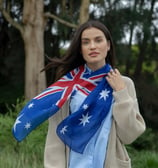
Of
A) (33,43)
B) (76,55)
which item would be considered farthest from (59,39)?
(76,55)

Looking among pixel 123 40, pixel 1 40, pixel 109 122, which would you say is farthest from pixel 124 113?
pixel 1 40

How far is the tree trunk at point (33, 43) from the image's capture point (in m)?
12.0

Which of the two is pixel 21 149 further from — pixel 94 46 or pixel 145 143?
pixel 145 143

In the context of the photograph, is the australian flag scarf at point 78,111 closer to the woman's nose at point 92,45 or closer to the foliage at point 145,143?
the woman's nose at point 92,45

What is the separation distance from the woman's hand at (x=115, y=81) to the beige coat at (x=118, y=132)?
0.03 metres

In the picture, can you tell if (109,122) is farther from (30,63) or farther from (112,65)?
(30,63)

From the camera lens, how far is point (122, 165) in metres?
2.20

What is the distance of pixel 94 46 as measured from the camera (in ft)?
7.28

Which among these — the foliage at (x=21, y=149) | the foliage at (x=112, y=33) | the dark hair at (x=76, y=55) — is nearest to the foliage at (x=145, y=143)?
the foliage at (x=112, y=33)

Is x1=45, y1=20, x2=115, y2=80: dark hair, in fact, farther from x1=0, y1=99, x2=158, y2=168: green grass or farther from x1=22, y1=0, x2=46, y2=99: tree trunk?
x1=22, y1=0, x2=46, y2=99: tree trunk

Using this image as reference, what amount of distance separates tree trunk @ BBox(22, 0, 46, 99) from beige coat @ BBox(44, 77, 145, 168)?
9683 millimetres

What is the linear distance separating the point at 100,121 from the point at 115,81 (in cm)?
22

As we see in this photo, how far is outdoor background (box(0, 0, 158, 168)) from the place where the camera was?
476 inches

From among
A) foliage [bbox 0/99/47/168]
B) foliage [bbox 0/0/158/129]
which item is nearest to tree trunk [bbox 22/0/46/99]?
foliage [bbox 0/0/158/129]
